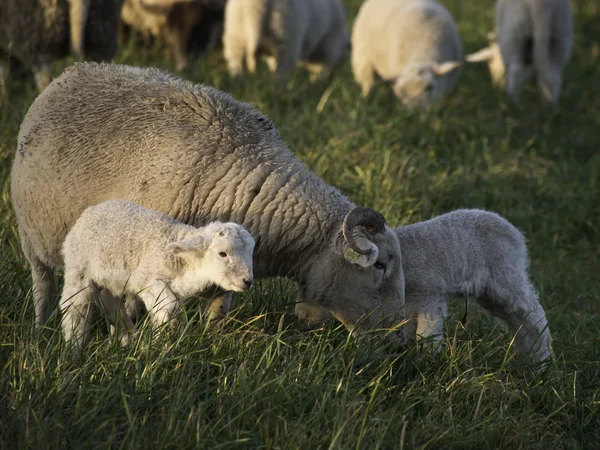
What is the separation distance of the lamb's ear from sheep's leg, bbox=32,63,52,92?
4476 mm

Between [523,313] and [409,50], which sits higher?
[523,313]

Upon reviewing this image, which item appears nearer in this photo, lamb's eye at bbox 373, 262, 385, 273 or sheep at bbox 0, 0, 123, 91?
lamb's eye at bbox 373, 262, 385, 273

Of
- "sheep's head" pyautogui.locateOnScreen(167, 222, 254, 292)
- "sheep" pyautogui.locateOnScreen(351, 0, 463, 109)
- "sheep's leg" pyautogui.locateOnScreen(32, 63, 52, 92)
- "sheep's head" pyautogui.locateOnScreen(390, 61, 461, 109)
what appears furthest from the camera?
"sheep" pyautogui.locateOnScreen(351, 0, 463, 109)

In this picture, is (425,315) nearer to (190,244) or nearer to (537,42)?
(190,244)

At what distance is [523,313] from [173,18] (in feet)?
23.7

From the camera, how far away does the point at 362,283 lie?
451 cm

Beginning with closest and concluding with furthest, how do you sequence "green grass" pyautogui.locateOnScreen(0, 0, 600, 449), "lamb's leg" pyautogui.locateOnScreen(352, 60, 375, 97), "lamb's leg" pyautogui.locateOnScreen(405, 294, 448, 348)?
"green grass" pyautogui.locateOnScreen(0, 0, 600, 449)
"lamb's leg" pyautogui.locateOnScreen(405, 294, 448, 348)
"lamb's leg" pyautogui.locateOnScreen(352, 60, 375, 97)

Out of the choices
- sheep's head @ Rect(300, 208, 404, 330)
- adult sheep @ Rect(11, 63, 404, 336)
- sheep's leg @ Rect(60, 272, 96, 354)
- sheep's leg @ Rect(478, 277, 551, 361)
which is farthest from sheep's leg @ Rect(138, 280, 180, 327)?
sheep's leg @ Rect(478, 277, 551, 361)

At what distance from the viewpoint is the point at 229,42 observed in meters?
10.3

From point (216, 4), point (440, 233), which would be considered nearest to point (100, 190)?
point (440, 233)

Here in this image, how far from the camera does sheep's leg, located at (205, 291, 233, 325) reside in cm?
432

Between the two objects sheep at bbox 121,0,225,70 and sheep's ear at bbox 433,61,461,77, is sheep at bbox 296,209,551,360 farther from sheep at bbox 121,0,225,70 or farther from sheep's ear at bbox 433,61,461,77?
sheep at bbox 121,0,225,70

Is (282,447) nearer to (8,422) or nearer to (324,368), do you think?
(324,368)

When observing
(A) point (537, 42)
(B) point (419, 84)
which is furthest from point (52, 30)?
(A) point (537, 42)
